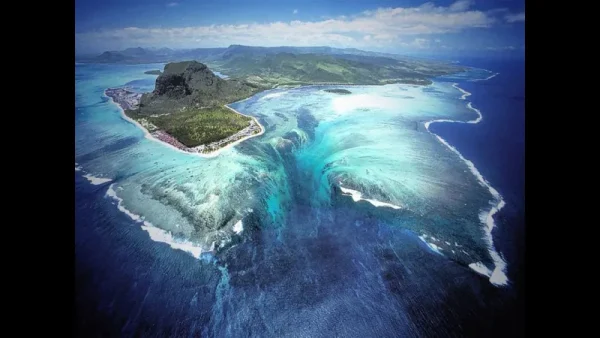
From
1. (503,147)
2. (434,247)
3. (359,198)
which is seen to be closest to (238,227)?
(359,198)

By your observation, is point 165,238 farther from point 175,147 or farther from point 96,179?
point 175,147

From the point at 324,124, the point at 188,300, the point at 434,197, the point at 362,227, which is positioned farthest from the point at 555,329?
the point at 324,124

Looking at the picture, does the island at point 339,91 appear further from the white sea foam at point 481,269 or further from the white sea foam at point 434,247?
the white sea foam at point 481,269

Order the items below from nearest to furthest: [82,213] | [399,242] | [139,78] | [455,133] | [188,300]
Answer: [188,300]
[399,242]
[82,213]
[455,133]
[139,78]

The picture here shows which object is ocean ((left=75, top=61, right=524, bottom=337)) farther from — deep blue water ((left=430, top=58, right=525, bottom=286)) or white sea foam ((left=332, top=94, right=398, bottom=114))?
white sea foam ((left=332, top=94, right=398, bottom=114))

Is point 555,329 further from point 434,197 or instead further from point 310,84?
point 310,84

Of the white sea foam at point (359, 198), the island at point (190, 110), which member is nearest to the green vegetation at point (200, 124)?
the island at point (190, 110)

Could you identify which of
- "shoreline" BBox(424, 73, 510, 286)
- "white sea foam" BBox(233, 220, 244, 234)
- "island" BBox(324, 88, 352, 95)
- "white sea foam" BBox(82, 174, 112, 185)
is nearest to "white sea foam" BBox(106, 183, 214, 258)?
"white sea foam" BBox(233, 220, 244, 234)

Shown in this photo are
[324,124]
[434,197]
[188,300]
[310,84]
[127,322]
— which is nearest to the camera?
[127,322]
